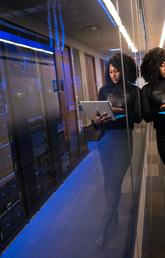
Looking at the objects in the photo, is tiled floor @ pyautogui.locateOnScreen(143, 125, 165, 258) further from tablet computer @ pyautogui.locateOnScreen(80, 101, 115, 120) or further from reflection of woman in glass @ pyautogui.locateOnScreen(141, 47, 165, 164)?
tablet computer @ pyautogui.locateOnScreen(80, 101, 115, 120)

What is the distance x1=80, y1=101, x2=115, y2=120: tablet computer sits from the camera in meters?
1.19

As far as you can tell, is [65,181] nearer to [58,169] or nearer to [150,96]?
[58,169]

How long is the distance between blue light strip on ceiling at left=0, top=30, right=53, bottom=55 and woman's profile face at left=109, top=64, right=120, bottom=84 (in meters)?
0.60

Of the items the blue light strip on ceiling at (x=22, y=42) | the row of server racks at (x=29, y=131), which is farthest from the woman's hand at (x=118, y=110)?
the blue light strip on ceiling at (x=22, y=42)

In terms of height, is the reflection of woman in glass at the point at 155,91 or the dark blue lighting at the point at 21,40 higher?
the dark blue lighting at the point at 21,40

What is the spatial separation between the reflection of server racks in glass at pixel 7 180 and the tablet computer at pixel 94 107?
1.16ft

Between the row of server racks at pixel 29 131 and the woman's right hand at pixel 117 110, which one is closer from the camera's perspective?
the row of server racks at pixel 29 131

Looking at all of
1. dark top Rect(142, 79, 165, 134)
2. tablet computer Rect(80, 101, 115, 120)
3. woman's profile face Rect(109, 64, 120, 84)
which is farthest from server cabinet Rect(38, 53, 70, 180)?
dark top Rect(142, 79, 165, 134)

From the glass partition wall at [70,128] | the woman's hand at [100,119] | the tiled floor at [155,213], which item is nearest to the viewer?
the glass partition wall at [70,128]

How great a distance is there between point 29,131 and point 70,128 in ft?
0.65

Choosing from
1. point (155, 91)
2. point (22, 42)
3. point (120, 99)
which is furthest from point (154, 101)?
point (22, 42)

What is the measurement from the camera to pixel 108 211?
4.85 feet

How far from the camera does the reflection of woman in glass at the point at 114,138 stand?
55.5 inches

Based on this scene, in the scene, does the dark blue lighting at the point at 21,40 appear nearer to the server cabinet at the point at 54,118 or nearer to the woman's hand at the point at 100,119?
the server cabinet at the point at 54,118
